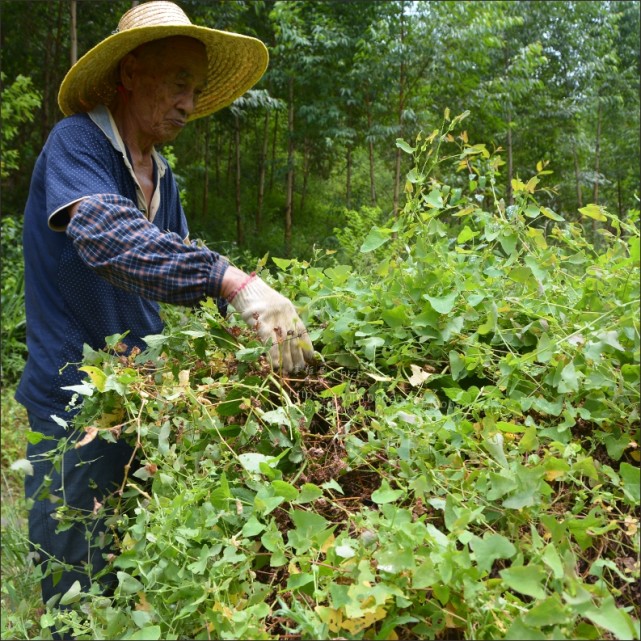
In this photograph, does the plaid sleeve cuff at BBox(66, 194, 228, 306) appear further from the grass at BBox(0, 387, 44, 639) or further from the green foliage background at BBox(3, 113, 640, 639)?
the grass at BBox(0, 387, 44, 639)

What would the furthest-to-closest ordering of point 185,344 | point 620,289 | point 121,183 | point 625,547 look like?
point 121,183
point 185,344
point 620,289
point 625,547

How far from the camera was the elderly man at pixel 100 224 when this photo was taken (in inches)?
57.1

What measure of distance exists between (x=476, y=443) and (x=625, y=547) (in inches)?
8.8

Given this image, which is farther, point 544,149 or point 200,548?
point 544,149

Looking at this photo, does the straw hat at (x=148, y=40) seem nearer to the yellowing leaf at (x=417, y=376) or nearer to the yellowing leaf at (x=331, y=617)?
the yellowing leaf at (x=417, y=376)

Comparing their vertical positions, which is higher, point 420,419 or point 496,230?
point 496,230

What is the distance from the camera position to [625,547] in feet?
2.85

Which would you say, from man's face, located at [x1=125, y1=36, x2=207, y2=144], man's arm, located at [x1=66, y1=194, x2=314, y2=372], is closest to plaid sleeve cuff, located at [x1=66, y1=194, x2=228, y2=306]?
man's arm, located at [x1=66, y1=194, x2=314, y2=372]

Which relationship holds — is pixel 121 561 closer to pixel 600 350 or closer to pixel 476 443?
pixel 476 443

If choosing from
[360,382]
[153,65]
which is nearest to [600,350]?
[360,382]

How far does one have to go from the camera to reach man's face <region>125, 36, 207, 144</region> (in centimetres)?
200

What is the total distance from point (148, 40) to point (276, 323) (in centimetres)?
122

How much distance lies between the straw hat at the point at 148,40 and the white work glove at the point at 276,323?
1018 mm

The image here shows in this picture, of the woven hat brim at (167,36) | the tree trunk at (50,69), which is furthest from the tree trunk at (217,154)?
the woven hat brim at (167,36)
